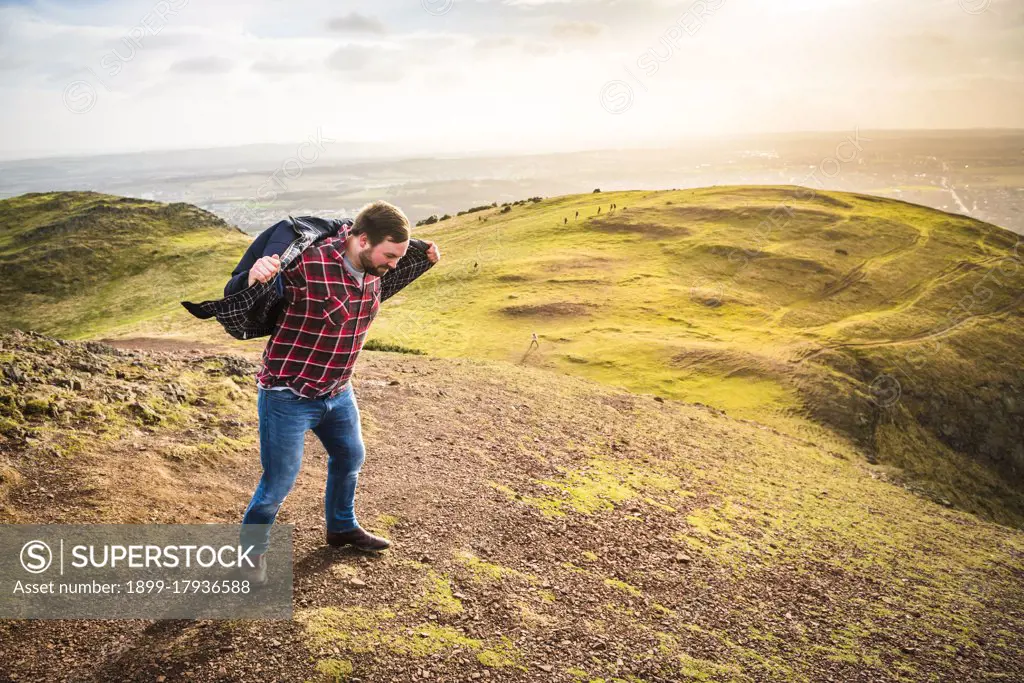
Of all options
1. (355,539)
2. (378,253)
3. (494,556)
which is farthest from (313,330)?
(494,556)

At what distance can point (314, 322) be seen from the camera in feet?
15.1

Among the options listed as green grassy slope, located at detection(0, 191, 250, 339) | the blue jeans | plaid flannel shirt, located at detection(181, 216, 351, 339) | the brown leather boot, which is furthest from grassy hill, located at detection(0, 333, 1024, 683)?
green grassy slope, located at detection(0, 191, 250, 339)

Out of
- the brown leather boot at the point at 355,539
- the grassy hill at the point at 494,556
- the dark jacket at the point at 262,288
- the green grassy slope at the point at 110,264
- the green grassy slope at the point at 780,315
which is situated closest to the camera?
the dark jacket at the point at 262,288

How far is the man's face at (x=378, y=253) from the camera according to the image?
4.55 m

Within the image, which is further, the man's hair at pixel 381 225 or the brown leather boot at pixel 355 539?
the brown leather boot at pixel 355 539

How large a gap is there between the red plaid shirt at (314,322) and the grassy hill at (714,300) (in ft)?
66.9

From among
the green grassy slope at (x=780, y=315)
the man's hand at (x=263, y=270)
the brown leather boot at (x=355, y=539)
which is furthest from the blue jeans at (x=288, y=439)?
the green grassy slope at (x=780, y=315)

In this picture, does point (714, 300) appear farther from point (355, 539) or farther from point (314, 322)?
point (314, 322)

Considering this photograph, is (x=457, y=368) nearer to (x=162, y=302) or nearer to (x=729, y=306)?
(x=729, y=306)

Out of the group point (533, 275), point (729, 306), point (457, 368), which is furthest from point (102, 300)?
point (729, 306)

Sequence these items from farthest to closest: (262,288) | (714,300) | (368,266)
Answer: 1. (714,300)
2. (368,266)
3. (262,288)

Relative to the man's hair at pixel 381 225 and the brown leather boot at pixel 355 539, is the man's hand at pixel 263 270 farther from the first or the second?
the brown leather boot at pixel 355 539

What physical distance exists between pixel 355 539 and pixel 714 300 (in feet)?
123

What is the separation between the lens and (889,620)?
302 inches
